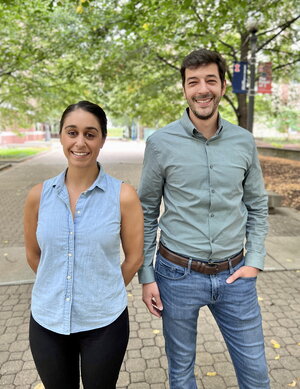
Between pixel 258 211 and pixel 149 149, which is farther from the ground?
pixel 149 149

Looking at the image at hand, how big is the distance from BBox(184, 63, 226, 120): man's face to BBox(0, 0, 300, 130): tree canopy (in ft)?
21.2

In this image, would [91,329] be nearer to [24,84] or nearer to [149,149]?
[149,149]

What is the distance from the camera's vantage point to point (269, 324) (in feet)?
11.2

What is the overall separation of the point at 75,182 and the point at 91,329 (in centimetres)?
70

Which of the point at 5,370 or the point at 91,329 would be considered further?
the point at 5,370

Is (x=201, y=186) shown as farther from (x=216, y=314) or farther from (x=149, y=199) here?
(x=216, y=314)

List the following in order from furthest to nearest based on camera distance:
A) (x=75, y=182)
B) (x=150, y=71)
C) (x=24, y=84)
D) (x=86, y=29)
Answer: (x=24, y=84) < (x=150, y=71) < (x=86, y=29) < (x=75, y=182)

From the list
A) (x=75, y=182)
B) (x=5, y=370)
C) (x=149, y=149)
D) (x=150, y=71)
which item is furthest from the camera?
(x=150, y=71)

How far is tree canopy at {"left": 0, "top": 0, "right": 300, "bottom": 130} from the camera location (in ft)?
31.0

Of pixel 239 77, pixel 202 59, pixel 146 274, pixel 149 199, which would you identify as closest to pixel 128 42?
pixel 239 77

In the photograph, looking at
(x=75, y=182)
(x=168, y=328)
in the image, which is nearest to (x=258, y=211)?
(x=168, y=328)

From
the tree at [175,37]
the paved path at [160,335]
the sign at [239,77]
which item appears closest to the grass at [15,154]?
the tree at [175,37]

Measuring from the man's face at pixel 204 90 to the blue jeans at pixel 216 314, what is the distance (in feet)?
2.70

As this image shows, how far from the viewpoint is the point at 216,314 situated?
1.93 metres
